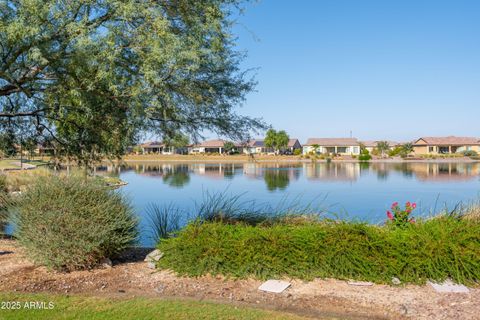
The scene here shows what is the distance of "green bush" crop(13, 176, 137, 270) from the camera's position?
705 cm

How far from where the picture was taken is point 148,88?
23.0 feet

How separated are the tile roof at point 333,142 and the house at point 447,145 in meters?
15.1

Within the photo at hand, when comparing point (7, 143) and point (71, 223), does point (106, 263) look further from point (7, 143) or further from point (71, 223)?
point (7, 143)

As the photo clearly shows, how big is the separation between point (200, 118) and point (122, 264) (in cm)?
335

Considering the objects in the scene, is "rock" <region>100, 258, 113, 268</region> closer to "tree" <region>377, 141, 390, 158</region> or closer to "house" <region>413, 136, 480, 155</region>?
"tree" <region>377, 141, 390, 158</region>

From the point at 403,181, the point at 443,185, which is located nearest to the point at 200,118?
Answer: the point at 443,185

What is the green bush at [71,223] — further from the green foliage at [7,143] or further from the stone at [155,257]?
the green foliage at [7,143]

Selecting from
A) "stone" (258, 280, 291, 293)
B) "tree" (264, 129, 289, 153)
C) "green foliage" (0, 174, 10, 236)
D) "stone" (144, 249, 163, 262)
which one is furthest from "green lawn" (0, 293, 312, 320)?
"tree" (264, 129, 289, 153)

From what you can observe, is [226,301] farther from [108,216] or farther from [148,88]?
[148,88]

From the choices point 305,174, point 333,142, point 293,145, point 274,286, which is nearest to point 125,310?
point 274,286

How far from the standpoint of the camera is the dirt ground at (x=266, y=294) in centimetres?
550

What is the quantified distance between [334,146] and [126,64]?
101 metres

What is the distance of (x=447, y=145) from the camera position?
9919cm

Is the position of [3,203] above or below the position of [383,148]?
below
